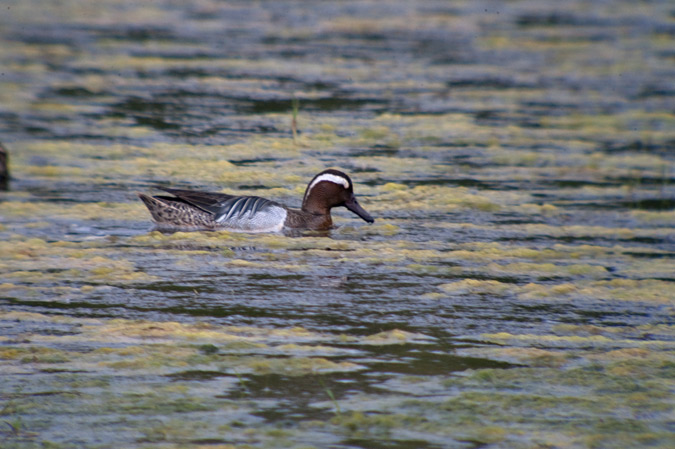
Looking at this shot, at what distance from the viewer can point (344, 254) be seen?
780 cm

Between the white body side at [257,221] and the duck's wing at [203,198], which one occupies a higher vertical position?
the duck's wing at [203,198]

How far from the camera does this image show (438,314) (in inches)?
246

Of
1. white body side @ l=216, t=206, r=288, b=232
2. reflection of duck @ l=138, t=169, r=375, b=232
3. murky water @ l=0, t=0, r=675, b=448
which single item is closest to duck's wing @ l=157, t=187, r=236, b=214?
reflection of duck @ l=138, t=169, r=375, b=232

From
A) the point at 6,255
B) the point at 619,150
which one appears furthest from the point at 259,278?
the point at 619,150

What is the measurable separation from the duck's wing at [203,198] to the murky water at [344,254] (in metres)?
0.28

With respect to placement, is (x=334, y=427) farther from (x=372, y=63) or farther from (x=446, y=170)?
(x=372, y=63)

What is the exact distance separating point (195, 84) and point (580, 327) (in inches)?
373

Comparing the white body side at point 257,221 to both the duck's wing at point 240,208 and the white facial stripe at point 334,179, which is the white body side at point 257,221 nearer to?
the duck's wing at point 240,208

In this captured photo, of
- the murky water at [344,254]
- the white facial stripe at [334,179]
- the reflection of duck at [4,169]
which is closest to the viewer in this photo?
the murky water at [344,254]

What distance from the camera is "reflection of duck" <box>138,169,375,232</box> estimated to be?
845cm

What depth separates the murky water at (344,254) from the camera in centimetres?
480

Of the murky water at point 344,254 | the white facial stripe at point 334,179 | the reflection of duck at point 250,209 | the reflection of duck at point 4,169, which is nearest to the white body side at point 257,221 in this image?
the reflection of duck at point 250,209

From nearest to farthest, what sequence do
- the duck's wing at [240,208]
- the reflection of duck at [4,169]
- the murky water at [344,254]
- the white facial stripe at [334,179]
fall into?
the murky water at [344,254]
the duck's wing at [240,208]
the white facial stripe at [334,179]
the reflection of duck at [4,169]

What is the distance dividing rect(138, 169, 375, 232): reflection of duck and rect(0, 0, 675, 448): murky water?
17cm
